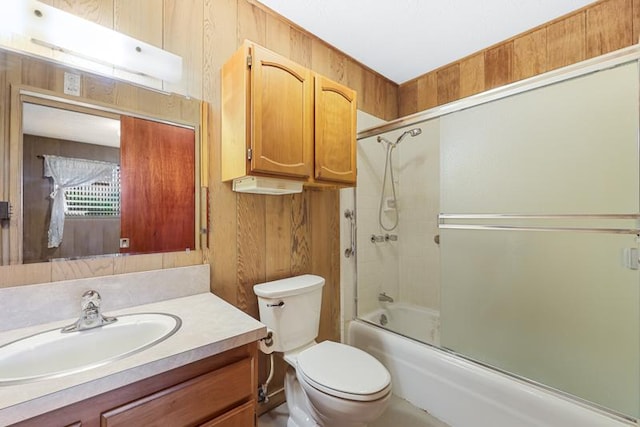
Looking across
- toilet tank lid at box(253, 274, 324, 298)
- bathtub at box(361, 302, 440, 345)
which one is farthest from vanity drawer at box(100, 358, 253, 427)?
bathtub at box(361, 302, 440, 345)

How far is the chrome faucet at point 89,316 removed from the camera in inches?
36.9

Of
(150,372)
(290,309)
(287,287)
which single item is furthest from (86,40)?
(290,309)

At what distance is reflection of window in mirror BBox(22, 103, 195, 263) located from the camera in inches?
40.1

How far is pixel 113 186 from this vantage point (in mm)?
1165

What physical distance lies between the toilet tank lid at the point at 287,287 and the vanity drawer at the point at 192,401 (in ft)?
1.65

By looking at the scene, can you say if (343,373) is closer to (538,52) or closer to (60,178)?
(60,178)

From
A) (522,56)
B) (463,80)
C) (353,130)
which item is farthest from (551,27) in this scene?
(353,130)

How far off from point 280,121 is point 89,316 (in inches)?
43.2

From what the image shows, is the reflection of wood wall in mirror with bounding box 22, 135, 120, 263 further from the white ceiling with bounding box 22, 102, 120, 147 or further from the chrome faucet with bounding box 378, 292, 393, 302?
the chrome faucet with bounding box 378, 292, 393, 302

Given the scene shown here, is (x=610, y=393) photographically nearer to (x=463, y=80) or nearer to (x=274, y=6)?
(x=463, y=80)

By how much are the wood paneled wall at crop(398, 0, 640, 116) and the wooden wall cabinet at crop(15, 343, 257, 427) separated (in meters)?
2.39

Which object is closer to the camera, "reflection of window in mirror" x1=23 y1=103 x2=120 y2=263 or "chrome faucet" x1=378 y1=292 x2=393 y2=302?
"reflection of window in mirror" x1=23 y1=103 x2=120 y2=263

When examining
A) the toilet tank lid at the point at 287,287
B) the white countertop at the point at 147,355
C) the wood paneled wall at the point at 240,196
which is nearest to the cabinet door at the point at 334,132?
the wood paneled wall at the point at 240,196

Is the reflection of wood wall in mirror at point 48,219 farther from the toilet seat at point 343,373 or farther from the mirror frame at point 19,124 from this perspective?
the toilet seat at point 343,373
